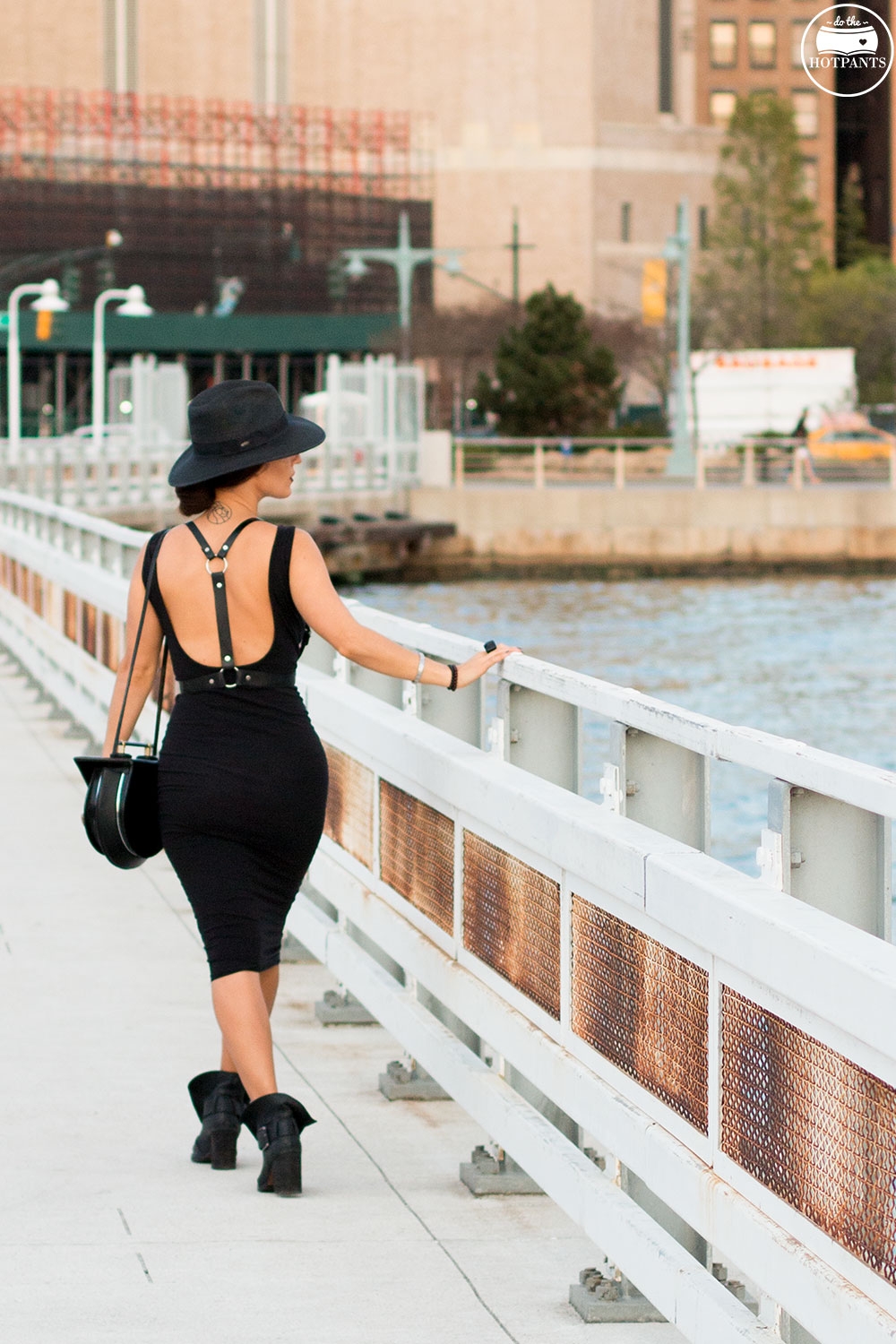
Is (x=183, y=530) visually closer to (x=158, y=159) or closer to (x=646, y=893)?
(x=646, y=893)

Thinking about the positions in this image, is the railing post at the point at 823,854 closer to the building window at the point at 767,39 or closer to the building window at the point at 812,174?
the building window at the point at 812,174

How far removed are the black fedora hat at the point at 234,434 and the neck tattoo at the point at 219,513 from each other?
79 millimetres

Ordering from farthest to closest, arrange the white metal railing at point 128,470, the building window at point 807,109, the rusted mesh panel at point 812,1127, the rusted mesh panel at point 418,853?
the building window at point 807,109
the white metal railing at point 128,470
the rusted mesh panel at point 418,853
the rusted mesh panel at point 812,1127

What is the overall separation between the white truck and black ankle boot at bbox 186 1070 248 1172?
71655mm

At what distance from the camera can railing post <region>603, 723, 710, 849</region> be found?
434 centimetres

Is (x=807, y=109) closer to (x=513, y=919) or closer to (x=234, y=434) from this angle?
(x=234, y=434)

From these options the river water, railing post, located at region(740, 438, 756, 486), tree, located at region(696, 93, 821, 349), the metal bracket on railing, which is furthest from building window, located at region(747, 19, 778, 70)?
the metal bracket on railing

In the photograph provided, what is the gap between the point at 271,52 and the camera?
11312 cm

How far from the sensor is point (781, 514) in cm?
6175

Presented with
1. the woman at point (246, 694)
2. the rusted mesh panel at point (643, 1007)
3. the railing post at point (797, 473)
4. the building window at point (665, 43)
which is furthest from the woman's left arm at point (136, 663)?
the building window at point (665, 43)

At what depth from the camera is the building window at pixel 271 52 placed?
113 m

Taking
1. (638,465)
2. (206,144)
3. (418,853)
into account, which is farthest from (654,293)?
(418,853)

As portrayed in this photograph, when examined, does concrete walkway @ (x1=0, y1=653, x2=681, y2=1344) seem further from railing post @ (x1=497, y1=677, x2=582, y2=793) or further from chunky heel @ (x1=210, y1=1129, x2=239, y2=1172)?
railing post @ (x1=497, y1=677, x2=582, y2=793)

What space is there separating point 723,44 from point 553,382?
71738mm
